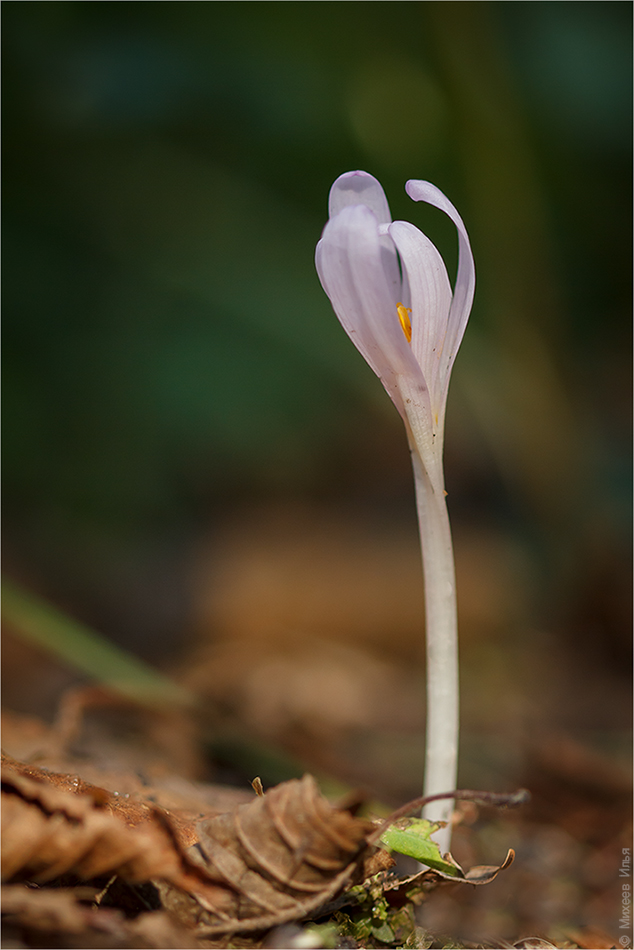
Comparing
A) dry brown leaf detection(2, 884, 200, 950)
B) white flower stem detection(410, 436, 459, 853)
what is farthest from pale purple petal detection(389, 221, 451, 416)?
dry brown leaf detection(2, 884, 200, 950)

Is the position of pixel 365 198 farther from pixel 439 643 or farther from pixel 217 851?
pixel 217 851

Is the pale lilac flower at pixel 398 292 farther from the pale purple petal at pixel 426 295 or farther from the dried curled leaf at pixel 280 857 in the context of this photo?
the dried curled leaf at pixel 280 857

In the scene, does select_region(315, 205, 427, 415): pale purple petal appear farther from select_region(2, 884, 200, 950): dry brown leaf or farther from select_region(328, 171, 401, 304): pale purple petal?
select_region(2, 884, 200, 950): dry brown leaf

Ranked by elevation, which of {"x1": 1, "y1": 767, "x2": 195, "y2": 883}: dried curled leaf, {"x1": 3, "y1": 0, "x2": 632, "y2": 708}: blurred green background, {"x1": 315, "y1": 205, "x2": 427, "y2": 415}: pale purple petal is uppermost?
{"x1": 3, "y1": 0, "x2": 632, "y2": 708}: blurred green background

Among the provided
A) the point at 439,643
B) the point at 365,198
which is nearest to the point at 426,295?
the point at 365,198

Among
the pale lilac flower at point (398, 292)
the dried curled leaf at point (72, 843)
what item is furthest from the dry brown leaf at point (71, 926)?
the pale lilac flower at point (398, 292)
